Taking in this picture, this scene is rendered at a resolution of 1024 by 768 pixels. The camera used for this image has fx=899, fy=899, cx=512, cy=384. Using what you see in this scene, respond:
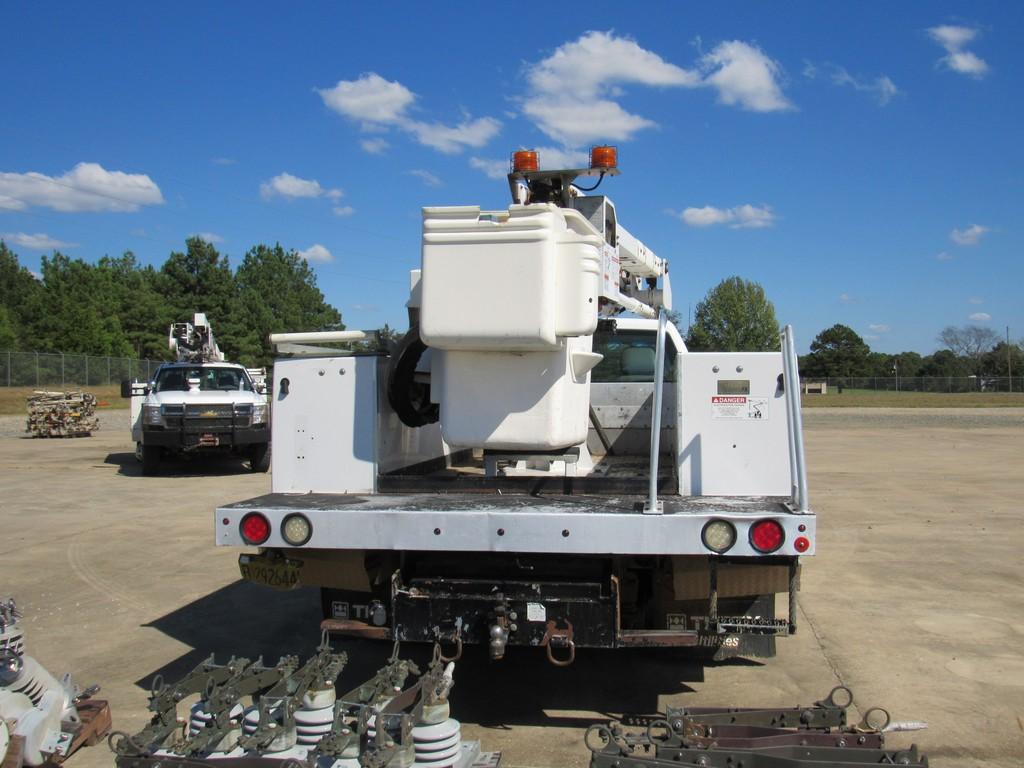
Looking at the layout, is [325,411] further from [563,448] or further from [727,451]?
[727,451]

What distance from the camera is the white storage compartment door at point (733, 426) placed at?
425 cm

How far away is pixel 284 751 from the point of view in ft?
11.2

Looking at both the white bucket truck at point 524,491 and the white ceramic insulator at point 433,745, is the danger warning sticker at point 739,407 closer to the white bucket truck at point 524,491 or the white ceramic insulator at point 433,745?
the white bucket truck at point 524,491


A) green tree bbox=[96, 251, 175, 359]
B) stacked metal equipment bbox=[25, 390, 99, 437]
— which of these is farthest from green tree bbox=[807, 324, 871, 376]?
stacked metal equipment bbox=[25, 390, 99, 437]

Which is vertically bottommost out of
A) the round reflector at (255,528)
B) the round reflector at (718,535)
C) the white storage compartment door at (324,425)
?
the round reflector at (255,528)

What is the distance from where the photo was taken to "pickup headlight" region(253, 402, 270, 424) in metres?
15.5

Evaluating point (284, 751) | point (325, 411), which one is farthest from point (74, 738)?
point (325, 411)

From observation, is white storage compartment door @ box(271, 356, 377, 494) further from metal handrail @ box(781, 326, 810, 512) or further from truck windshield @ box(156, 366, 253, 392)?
truck windshield @ box(156, 366, 253, 392)

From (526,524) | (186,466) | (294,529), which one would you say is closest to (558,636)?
(526,524)

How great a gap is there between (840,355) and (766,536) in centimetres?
9677

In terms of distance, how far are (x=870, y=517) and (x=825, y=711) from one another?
7327mm

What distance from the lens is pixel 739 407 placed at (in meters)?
4.27

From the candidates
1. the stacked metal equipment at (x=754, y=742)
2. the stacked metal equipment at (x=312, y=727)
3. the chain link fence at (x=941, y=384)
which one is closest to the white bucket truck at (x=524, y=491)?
the stacked metal equipment at (x=754, y=742)

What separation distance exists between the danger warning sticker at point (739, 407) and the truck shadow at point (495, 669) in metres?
1.65
